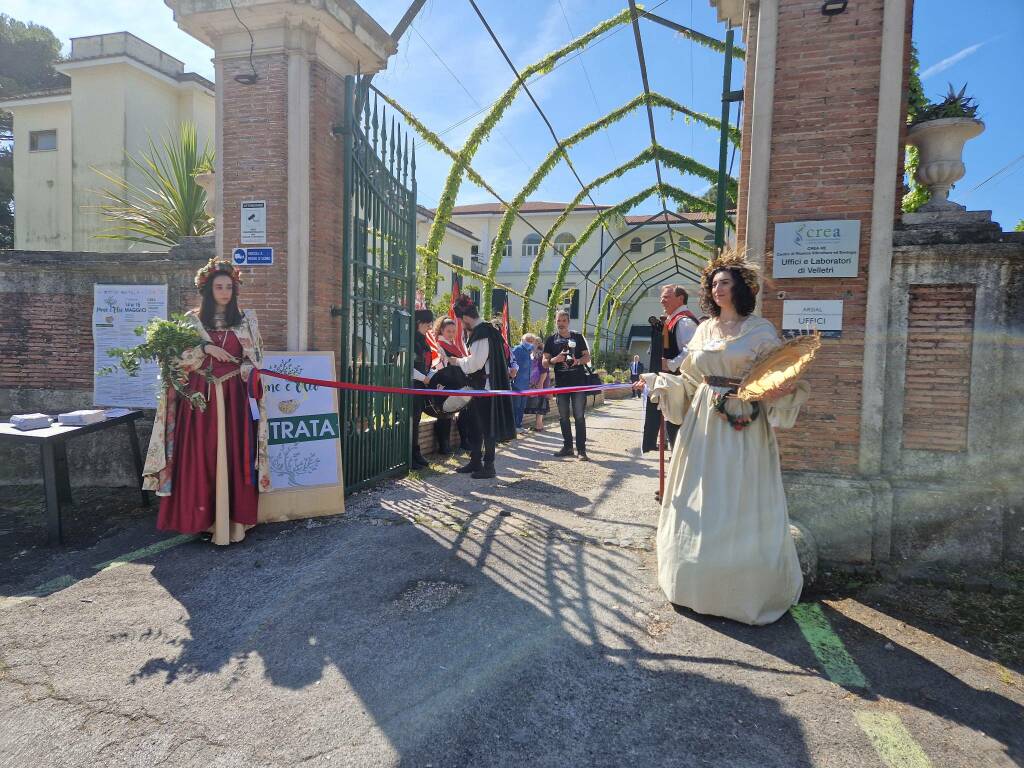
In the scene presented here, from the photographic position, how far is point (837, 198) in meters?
4.52

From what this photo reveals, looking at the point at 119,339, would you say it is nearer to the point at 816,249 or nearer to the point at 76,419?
the point at 76,419

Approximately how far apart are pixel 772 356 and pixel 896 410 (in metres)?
1.78

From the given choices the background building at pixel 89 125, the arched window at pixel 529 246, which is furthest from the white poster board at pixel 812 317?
the arched window at pixel 529 246

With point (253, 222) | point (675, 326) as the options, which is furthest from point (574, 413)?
point (253, 222)

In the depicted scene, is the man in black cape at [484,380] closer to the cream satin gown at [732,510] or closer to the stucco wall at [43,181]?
the cream satin gown at [732,510]

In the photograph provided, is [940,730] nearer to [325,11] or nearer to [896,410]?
[896,410]

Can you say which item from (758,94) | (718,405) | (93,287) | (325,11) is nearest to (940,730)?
(718,405)

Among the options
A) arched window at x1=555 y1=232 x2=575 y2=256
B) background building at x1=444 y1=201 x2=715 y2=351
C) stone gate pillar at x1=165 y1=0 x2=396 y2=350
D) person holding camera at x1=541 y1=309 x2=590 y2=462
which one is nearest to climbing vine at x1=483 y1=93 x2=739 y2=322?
person holding camera at x1=541 y1=309 x2=590 y2=462

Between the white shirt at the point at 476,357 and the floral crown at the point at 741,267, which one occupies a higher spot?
the floral crown at the point at 741,267

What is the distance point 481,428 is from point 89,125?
59.5 ft

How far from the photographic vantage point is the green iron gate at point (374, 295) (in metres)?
5.75

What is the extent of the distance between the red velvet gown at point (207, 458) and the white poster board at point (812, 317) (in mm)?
4261

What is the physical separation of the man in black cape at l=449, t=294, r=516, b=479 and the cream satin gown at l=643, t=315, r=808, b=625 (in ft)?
11.0

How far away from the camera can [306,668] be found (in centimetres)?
297
